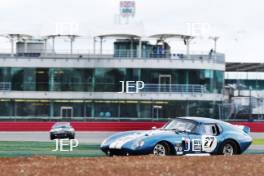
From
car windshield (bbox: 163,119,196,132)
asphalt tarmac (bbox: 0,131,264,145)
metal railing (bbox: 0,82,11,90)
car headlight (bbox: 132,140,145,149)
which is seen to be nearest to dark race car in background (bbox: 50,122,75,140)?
asphalt tarmac (bbox: 0,131,264,145)

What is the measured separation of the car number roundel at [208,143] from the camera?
20.5 m

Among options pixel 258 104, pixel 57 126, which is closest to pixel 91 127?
pixel 57 126

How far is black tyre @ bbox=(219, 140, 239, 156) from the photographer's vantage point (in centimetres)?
2095

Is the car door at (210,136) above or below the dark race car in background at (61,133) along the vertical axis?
above

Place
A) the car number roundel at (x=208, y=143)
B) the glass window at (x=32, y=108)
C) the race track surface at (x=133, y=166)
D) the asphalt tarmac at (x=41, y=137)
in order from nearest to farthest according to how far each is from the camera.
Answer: the race track surface at (x=133, y=166), the car number roundel at (x=208, y=143), the asphalt tarmac at (x=41, y=137), the glass window at (x=32, y=108)

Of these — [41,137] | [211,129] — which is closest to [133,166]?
[211,129]

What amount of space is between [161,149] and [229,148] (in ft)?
8.39

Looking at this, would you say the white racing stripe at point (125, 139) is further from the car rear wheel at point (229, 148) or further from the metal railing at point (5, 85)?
the metal railing at point (5, 85)

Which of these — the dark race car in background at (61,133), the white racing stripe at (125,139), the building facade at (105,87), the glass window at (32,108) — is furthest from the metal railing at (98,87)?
the white racing stripe at (125,139)

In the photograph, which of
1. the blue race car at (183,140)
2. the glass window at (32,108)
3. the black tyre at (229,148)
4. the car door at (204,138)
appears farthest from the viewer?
the glass window at (32,108)

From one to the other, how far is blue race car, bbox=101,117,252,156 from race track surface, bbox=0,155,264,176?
1.90m

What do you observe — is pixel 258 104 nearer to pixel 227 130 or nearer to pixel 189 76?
pixel 189 76

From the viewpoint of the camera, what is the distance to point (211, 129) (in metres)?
20.9

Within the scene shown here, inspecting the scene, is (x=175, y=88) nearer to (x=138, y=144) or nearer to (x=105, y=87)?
(x=105, y=87)
